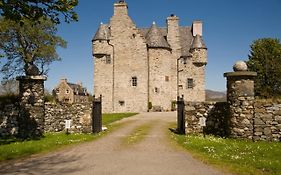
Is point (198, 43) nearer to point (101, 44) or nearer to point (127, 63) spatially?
point (127, 63)

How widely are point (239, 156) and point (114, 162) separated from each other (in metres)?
4.11

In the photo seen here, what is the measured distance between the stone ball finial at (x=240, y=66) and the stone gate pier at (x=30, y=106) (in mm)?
9836

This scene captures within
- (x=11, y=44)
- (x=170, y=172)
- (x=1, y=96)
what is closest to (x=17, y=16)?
(x=1, y=96)

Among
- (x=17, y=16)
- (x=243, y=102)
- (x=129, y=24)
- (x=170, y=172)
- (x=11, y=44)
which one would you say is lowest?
(x=170, y=172)

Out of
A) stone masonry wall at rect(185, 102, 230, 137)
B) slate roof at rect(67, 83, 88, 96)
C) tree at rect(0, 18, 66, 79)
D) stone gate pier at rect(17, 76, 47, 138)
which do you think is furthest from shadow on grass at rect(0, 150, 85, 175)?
slate roof at rect(67, 83, 88, 96)

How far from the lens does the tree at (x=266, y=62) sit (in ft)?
136

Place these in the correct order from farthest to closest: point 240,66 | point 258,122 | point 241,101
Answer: point 240,66, point 241,101, point 258,122

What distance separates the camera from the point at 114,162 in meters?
9.89

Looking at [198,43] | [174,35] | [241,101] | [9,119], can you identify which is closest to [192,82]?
[198,43]

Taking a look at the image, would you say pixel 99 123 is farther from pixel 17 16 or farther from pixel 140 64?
pixel 140 64

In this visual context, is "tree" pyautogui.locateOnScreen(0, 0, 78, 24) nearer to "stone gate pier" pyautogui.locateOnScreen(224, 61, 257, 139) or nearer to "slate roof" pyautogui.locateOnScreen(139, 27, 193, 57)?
"stone gate pier" pyautogui.locateOnScreen(224, 61, 257, 139)

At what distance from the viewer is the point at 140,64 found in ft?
A: 145

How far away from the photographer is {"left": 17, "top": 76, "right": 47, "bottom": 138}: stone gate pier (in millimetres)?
16859

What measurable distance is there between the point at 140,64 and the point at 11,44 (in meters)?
17.0
